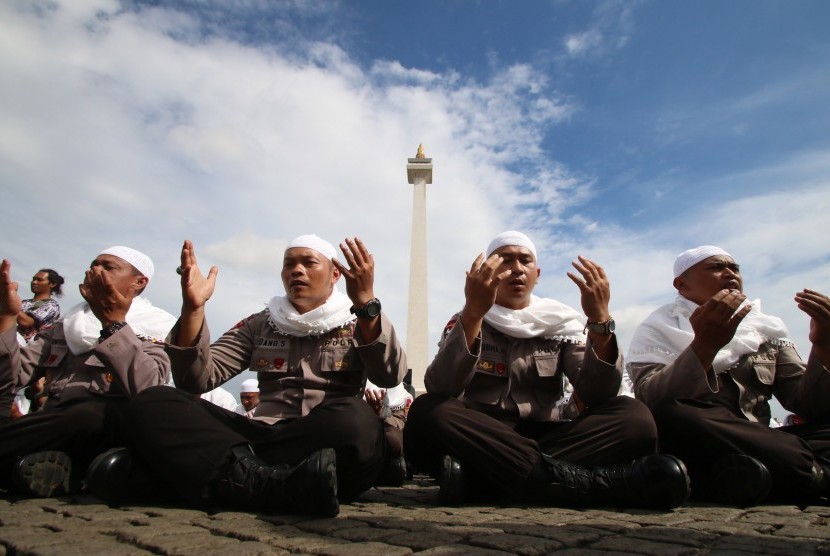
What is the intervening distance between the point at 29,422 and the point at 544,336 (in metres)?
2.93

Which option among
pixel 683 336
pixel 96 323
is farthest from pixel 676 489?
pixel 96 323

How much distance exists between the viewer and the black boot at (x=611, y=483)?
2766 millimetres

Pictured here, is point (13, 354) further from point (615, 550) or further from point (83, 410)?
point (615, 550)

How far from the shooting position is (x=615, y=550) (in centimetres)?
188

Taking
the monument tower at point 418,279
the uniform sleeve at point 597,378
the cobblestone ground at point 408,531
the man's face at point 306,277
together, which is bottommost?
the cobblestone ground at point 408,531

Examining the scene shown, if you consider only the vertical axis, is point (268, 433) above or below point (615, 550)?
above

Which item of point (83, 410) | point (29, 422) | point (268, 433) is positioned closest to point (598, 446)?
point (268, 433)

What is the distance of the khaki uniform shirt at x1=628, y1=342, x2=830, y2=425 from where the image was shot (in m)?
3.38

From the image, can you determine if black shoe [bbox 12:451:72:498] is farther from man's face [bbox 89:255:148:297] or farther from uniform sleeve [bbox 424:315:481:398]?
uniform sleeve [bbox 424:315:481:398]

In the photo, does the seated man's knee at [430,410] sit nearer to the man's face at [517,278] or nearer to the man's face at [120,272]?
the man's face at [517,278]

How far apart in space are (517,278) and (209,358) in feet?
6.51

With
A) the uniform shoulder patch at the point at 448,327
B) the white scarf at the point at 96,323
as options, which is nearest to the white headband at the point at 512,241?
the uniform shoulder patch at the point at 448,327

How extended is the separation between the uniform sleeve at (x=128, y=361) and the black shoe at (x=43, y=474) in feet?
1.59

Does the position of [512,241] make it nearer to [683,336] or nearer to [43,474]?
[683,336]
